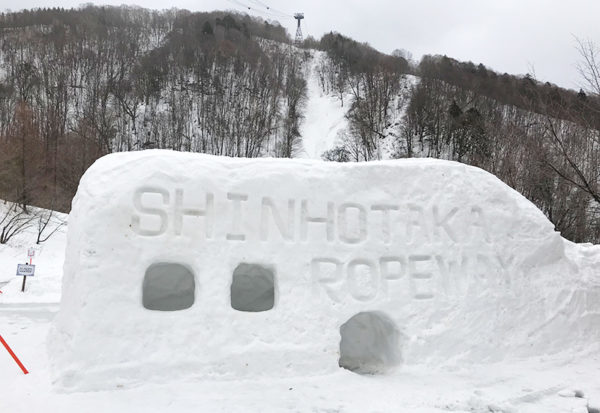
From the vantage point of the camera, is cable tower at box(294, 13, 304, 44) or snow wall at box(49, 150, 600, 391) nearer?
snow wall at box(49, 150, 600, 391)

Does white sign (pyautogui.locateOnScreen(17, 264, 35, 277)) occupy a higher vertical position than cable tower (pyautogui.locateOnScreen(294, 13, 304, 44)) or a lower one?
lower

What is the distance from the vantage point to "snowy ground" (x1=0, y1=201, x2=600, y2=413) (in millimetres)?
4844

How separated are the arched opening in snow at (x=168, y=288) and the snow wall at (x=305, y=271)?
0.02 metres

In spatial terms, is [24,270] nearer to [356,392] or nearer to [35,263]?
[35,263]

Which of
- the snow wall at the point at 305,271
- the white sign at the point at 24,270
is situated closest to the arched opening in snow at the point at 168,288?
the snow wall at the point at 305,271

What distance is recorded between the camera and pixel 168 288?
738 centimetres

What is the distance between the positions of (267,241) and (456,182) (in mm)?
3131

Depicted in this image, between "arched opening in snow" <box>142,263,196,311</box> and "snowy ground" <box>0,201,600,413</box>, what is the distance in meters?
1.65

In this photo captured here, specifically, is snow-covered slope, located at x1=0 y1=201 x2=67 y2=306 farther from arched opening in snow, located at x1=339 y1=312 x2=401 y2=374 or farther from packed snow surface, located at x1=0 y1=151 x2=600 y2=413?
arched opening in snow, located at x1=339 y1=312 x2=401 y2=374

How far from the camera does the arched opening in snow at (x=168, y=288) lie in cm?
721

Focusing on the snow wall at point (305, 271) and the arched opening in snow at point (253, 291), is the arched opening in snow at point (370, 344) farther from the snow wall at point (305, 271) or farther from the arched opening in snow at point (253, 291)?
the arched opening in snow at point (253, 291)

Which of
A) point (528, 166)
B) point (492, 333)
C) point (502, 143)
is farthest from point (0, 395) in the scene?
point (502, 143)

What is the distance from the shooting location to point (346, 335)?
7.38 meters

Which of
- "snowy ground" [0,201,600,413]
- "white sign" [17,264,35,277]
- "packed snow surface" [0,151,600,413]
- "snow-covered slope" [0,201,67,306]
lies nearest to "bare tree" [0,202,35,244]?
"snow-covered slope" [0,201,67,306]
